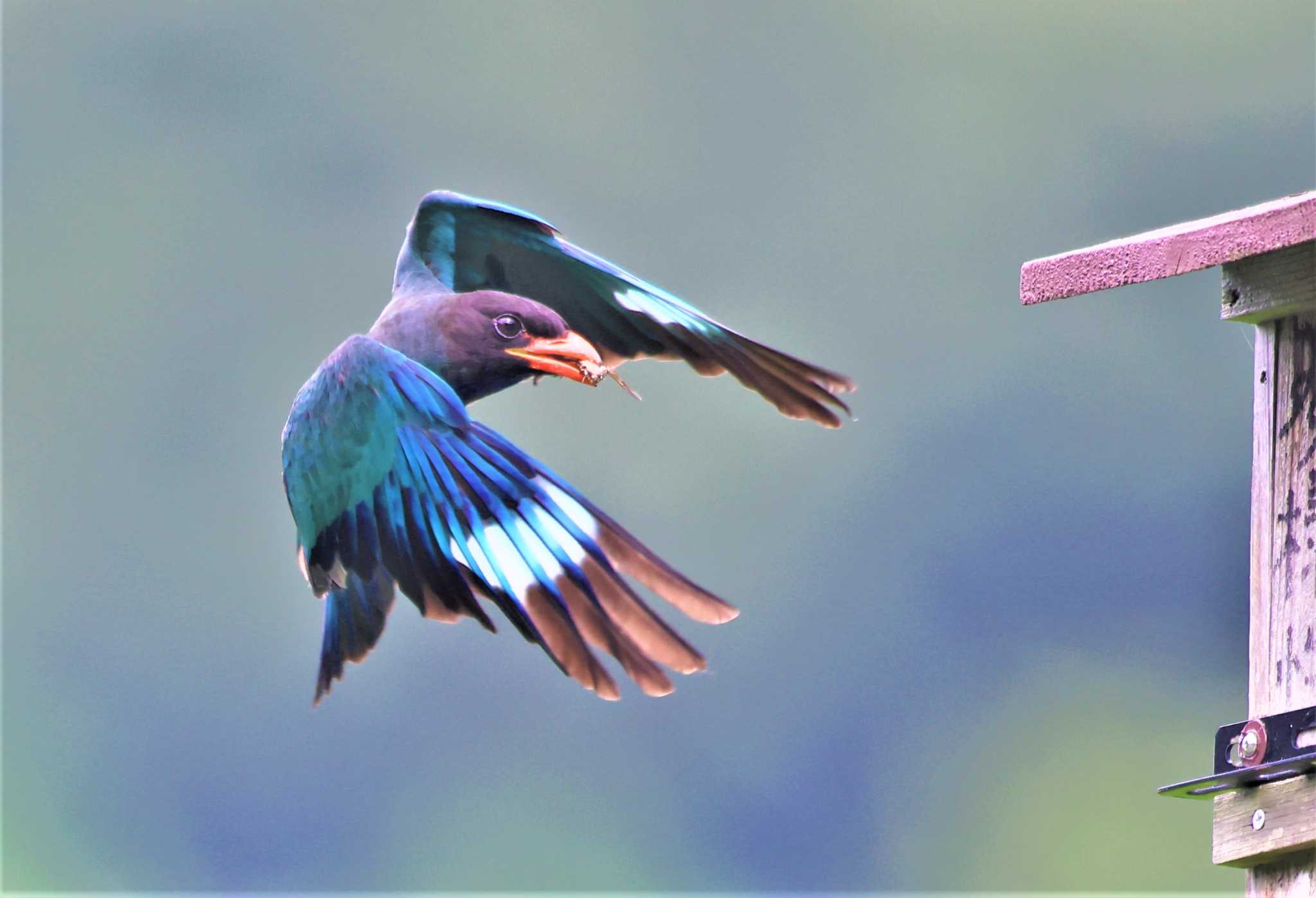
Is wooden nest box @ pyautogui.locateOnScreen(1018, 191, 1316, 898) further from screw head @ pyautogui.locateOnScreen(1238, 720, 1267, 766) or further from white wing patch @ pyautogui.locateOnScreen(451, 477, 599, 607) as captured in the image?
white wing patch @ pyautogui.locateOnScreen(451, 477, 599, 607)

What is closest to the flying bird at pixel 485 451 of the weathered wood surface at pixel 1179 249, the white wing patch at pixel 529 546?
the white wing patch at pixel 529 546

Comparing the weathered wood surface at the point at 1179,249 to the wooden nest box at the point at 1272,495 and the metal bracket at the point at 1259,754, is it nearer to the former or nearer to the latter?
the wooden nest box at the point at 1272,495

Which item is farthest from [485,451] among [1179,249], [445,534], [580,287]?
[1179,249]

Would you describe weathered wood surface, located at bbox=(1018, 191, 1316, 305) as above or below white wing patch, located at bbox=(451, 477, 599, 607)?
above

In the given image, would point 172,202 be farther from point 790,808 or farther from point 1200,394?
point 1200,394

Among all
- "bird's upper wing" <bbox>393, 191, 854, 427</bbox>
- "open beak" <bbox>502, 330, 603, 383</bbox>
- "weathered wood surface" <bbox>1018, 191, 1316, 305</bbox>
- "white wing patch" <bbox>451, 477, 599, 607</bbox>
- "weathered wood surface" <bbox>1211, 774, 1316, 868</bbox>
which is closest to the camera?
"weathered wood surface" <bbox>1211, 774, 1316, 868</bbox>

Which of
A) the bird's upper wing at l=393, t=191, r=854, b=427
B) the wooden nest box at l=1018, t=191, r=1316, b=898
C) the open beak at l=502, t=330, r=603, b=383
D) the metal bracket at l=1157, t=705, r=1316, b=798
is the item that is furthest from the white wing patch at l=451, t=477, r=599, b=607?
the metal bracket at l=1157, t=705, r=1316, b=798

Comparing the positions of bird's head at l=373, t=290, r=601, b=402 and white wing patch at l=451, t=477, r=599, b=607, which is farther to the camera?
bird's head at l=373, t=290, r=601, b=402
